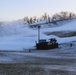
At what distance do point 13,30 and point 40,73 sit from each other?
99.2 metres

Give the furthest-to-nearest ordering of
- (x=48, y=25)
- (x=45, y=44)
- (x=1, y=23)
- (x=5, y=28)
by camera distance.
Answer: (x=48, y=25)
(x=1, y=23)
(x=5, y=28)
(x=45, y=44)

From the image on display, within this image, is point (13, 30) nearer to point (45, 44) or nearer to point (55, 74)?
point (45, 44)

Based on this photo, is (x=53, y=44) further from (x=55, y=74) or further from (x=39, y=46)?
(x=55, y=74)

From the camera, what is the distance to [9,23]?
406 ft

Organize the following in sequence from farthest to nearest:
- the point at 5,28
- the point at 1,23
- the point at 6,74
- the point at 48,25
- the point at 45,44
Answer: the point at 48,25, the point at 1,23, the point at 5,28, the point at 45,44, the point at 6,74

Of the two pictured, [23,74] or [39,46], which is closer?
[23,74]

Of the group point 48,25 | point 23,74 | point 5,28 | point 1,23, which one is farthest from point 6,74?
point 48,25

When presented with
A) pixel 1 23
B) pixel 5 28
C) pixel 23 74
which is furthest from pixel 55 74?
pixel 1 23

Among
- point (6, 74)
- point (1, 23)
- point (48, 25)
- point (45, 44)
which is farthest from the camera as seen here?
point (48, 25)

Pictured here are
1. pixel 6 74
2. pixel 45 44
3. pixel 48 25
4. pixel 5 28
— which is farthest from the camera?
pixel 48 25

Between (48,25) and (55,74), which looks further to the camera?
(48,25)

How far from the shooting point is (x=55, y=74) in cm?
2319

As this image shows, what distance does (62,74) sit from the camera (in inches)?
915

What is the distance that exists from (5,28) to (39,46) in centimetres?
5096
